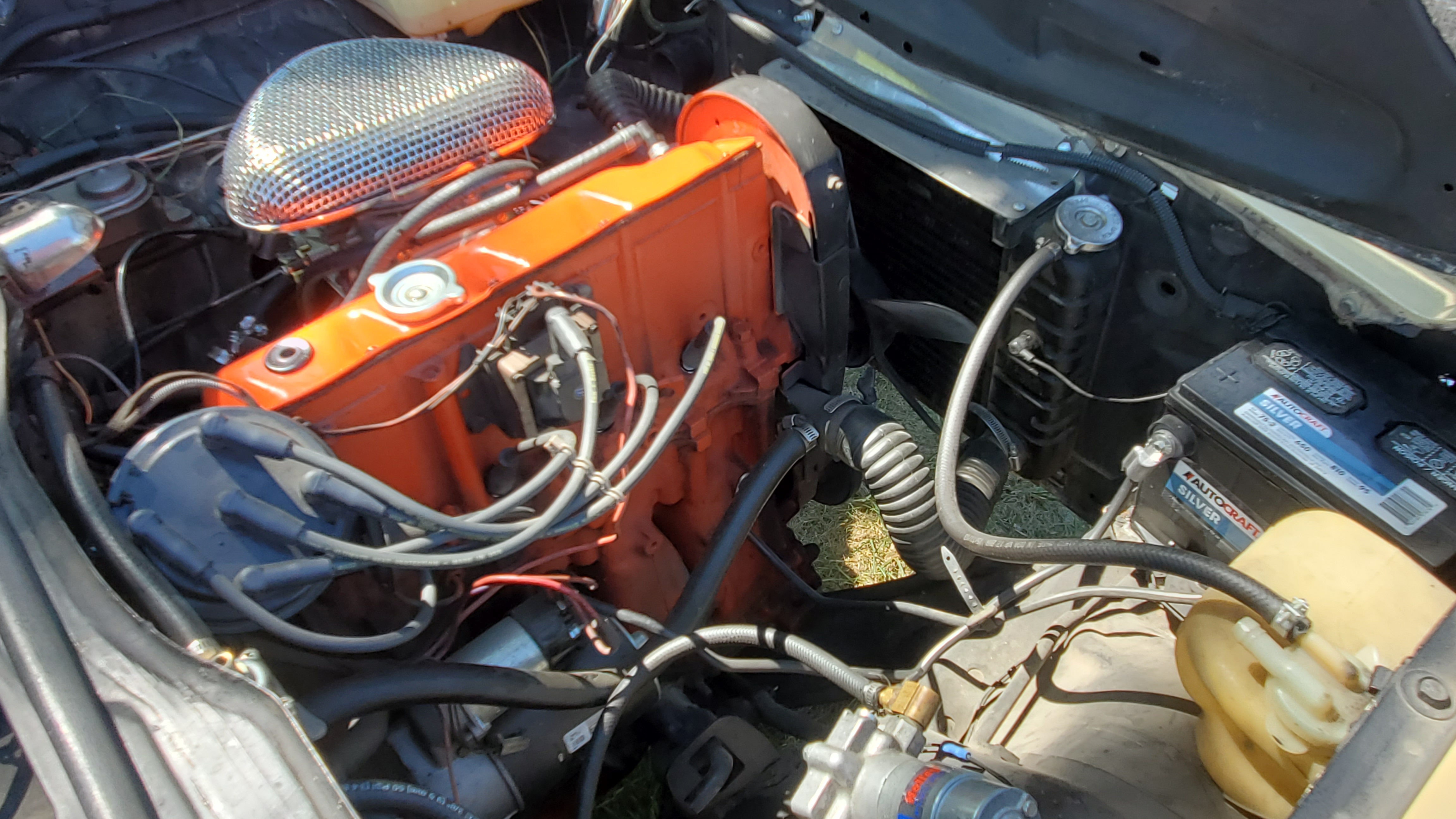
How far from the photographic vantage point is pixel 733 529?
1413 mm

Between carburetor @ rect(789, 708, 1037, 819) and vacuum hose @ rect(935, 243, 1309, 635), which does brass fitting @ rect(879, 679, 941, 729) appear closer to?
carburetor @ rect(789, 708, 1037, 819)

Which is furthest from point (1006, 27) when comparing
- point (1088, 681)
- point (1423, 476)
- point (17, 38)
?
point (17, 38)

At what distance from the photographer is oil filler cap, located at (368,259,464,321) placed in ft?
3.56

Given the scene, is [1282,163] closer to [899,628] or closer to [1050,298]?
[1050,298]

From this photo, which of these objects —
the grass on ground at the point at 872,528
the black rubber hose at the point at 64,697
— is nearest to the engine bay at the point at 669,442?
the black rubber hose at the point at 64,697

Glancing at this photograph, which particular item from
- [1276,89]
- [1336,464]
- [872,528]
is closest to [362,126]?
[1276,89]

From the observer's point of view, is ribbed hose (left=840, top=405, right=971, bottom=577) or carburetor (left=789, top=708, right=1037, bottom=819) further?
ribbed hose (left=840, top=405, right=971, bottom=577)

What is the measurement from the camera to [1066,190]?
4.63 feet

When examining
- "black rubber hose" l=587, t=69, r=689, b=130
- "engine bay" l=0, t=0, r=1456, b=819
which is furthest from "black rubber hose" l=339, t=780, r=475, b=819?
"black rubber hose" l=587, t=69, r=689, b=130

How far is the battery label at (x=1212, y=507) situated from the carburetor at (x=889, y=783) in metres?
0.47

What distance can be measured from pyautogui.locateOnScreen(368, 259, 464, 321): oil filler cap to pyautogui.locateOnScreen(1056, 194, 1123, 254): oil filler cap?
87 cm

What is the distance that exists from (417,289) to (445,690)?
1.58 ft

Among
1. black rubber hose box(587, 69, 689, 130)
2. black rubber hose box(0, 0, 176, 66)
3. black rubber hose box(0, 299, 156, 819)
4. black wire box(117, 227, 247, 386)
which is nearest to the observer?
black rubber hose box(0, 299, 156, 819)

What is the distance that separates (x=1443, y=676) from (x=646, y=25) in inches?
70.1
